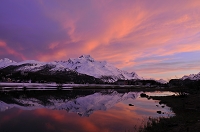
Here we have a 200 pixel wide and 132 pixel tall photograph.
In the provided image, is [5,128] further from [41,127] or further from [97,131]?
[97,131]

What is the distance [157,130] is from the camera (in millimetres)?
19859

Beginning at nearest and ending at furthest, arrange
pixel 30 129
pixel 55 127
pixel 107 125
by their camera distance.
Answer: pixel 30 129, pixel 55 127, pixel 107 125

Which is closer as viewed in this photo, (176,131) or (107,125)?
(176,131)

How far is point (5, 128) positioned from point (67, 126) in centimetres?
631

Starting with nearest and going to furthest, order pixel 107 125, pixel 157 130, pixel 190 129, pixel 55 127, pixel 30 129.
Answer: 1. pixel 190 129
2. pixel 157 130
3. pixel 30 129
4. pixel 55 127
5. pixel 107 125

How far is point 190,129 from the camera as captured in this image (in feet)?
59.5

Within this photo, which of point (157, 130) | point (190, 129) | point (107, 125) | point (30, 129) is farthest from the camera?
point (107, 125)

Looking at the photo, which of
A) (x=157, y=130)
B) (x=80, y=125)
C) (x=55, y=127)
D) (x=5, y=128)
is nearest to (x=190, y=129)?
(x=157, y=130)

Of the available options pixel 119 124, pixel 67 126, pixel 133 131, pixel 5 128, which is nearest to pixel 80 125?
pixel 67 126

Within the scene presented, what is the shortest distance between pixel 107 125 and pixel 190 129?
9.42 meters

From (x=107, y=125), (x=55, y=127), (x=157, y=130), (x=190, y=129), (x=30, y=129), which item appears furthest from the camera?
(x=107, y=125)

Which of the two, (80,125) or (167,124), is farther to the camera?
(80,125)

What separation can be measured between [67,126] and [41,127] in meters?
2.79

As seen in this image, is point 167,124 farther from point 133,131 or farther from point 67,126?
point 67,126
